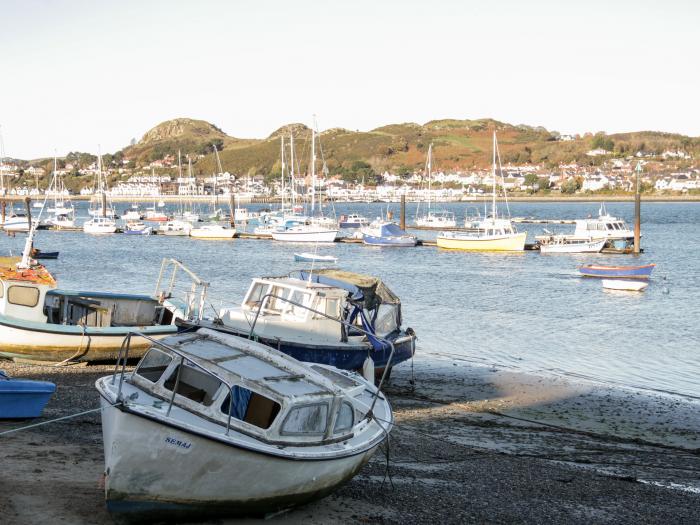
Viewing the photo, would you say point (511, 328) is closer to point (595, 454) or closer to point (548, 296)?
point (548, 296)

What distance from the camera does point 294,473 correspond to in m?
10.3

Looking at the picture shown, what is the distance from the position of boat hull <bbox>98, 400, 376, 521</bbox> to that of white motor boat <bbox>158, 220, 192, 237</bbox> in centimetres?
8211

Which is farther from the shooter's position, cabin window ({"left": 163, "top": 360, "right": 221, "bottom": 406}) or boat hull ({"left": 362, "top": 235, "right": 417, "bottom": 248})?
boat hull ({"left": 362, "top": 235, "right": 417, "bottom": 248})

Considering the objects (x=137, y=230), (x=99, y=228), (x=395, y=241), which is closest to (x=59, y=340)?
(x=395, y=241)

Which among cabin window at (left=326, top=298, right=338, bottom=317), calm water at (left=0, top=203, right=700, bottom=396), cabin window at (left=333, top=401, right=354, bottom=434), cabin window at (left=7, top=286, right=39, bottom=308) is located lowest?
calm water at (left=0, top=203, right=700, bottom=396)

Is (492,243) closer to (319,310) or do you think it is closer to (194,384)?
(319,310)

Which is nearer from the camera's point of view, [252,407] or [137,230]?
[252,407]

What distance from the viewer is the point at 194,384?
10945 millimetres

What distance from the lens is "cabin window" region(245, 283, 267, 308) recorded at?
20531mm

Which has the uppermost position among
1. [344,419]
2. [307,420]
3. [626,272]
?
[307,420]

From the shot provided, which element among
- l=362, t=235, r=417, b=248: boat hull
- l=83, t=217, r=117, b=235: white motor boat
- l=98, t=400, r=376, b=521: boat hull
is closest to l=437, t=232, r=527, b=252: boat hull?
l=362, t=235, r=417, b=248: boat hull

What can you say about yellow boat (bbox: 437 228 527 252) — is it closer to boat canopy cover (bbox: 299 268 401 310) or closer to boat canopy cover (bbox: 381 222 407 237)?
boat canopy cover (bbox: 381 222 407 237)

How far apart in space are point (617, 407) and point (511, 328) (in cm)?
1272

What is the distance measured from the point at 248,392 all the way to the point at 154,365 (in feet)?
5.09
